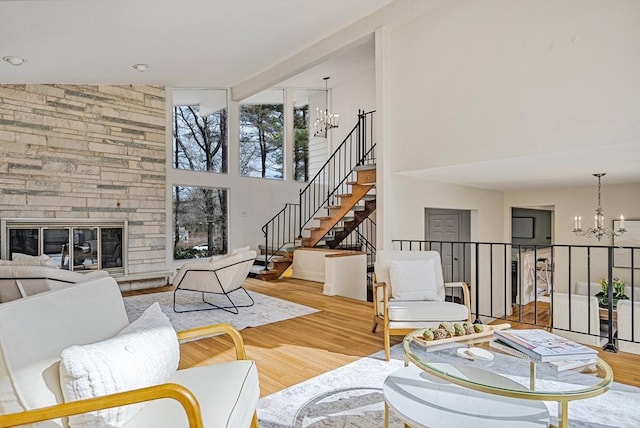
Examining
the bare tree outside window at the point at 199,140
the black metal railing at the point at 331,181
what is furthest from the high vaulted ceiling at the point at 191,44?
the black metal railing at the point at 331,181

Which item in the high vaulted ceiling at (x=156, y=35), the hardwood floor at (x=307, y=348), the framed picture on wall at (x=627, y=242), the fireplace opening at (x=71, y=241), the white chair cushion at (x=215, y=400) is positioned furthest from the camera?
the framed picture on wall at (x=627, y=242)

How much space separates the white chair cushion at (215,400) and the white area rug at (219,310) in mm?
2294

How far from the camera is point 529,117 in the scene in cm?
367

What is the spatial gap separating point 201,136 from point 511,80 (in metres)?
5.77

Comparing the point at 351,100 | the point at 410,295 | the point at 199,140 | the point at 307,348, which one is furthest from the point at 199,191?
the point at 410,295

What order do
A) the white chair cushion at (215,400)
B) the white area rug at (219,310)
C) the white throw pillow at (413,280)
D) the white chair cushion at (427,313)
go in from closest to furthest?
the white chair cushion at (215,400)
the white chair cushion at (427,313)
the white throw pillow at (413,280)
the white area rug at (219,310)

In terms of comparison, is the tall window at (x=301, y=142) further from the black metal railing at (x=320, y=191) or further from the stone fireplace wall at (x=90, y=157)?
the stone fireplace wall at (x=90, y=157)

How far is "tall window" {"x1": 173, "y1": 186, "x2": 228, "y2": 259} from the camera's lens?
714 cm

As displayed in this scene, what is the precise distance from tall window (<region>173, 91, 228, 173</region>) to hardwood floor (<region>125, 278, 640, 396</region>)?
4.31m

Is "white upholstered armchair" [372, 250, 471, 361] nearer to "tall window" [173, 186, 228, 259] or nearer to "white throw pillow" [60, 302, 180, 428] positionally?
"white throw pillow" [60, 302, 180, 428]

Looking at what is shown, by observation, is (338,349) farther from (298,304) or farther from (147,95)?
(147,95)

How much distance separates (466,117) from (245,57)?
367 cm

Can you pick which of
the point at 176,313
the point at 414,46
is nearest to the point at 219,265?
the point at 176,313

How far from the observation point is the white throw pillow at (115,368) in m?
1.23
